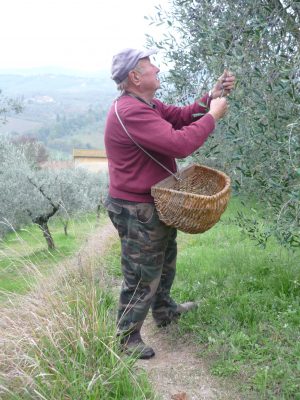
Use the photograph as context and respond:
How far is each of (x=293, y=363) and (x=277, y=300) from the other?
3.41 ft

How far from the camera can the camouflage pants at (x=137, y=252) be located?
Answer: 3910 millimetres

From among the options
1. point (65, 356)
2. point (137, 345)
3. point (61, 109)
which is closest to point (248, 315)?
point (137, 345)

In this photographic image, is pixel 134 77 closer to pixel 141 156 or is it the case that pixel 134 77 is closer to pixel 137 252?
pixel 141 156

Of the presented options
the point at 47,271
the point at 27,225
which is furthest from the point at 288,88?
the point at 27,225

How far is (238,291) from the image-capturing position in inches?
197

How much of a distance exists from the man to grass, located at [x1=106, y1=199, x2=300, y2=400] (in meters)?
0.64

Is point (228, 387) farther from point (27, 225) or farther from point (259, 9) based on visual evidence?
point (27, 225)

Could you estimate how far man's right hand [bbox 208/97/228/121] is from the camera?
350 cm

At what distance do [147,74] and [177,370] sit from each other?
2.31 m

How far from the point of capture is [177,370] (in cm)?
391

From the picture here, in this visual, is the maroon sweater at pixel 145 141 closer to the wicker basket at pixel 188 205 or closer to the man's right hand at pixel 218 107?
the man's right hand at pixel 218 107

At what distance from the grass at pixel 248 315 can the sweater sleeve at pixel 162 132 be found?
1.66 m

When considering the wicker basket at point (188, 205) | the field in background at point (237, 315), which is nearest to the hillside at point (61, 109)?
the field in background at point (237, 315)

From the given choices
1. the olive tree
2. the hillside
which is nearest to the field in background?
the olive tree
